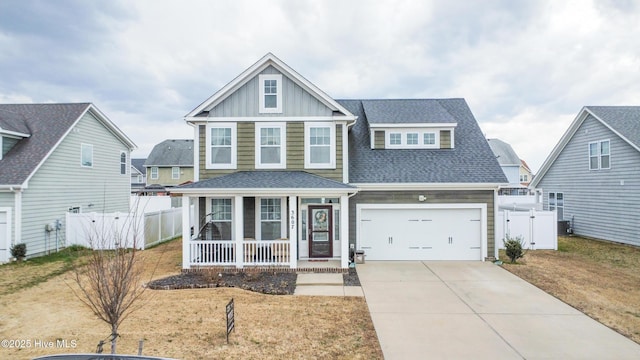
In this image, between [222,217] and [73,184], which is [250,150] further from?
[73,184]

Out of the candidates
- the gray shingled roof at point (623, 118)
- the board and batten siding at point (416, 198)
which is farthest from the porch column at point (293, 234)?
the gray shingled roof at point (623, 118)

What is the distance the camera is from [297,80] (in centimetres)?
1246

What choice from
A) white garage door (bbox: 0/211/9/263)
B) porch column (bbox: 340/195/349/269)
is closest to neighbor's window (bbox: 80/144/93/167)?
white garage door (bbox: 0/211/9/263)

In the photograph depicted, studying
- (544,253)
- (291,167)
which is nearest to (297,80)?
(291,167)

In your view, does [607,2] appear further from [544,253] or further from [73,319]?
[73,319]

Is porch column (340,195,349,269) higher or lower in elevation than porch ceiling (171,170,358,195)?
lower

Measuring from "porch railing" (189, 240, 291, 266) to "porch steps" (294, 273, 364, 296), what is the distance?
1.14 metres

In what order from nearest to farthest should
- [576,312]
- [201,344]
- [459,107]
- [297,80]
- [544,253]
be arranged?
[201,344]
[576,312]
[297,80]
[544,253]
[459,107]

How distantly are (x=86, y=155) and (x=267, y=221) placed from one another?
10.7 meters

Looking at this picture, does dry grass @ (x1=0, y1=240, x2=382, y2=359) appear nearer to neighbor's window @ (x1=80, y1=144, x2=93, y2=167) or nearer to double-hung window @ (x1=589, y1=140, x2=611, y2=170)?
neighbor's window @ (x1=80, y1=144, x2=93, y2=167)

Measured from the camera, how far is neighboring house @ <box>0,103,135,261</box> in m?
12.9

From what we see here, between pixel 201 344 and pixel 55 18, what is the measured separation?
15.8m

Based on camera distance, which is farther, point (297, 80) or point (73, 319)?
point (297, 80)

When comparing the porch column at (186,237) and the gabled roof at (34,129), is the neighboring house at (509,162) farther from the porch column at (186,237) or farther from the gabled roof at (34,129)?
the gabled roof at (34,129)
